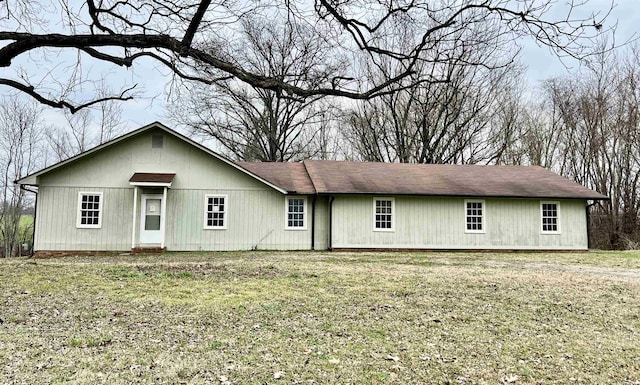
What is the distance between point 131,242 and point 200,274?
7.74 m

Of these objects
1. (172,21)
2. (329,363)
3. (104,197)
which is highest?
(172,21)

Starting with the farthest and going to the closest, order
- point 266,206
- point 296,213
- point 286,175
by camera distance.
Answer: point 286,175, point 296,213, point 266,206

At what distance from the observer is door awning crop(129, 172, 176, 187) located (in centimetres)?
1562

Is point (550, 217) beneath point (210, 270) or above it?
above

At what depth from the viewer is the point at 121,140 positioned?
1648 cm

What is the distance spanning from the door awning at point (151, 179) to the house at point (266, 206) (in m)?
0.04

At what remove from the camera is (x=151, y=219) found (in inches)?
654

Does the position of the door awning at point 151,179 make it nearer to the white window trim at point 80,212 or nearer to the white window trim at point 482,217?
the white window trim at point 80,212

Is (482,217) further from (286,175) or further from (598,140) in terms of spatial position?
(598,140)

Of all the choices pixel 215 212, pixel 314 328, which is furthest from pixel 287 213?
pixel 314 328

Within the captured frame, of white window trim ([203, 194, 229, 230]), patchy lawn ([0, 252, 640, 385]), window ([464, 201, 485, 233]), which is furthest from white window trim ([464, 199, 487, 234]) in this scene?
white window trim ([203, 194, 229, 230])

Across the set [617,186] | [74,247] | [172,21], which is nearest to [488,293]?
[172,21]

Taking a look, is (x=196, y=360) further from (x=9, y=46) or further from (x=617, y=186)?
(x=617, y=186)

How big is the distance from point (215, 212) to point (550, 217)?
13602mm
